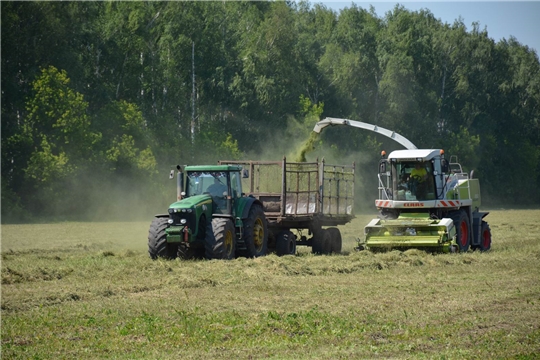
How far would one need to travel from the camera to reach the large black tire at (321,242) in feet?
71.1

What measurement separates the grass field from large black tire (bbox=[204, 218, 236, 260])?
0.55 meters

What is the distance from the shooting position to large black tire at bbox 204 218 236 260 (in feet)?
58.5

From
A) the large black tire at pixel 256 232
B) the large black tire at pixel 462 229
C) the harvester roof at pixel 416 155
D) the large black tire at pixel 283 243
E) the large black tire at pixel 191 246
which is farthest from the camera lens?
the harvester roof at pixel 416 155

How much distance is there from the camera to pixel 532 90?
250 feet

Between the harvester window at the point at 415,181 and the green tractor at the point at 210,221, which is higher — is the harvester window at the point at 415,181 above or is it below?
above

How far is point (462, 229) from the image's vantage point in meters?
22.4

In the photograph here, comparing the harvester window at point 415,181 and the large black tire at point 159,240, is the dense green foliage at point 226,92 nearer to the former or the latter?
the harvester window at point 415,181

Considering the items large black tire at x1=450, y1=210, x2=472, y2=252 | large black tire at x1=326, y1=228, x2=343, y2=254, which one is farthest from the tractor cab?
large black tire at x1=450, y1=210, x2=472, y2=252

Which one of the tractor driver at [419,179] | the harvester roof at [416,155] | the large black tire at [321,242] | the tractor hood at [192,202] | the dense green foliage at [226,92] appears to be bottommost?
the large black tire at [321,242]

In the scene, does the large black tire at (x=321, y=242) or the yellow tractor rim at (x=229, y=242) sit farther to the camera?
the large black tire at (x=321, y=242)

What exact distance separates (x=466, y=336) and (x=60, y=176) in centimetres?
3381

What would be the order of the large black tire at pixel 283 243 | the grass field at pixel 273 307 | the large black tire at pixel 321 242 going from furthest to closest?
1. the large black tire at pixel 321 242
2. the large black tire at pixel 283 243
3. the grass field at pixel 273 307

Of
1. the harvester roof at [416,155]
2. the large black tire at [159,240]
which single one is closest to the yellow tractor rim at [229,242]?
the large black tire at [159,240]

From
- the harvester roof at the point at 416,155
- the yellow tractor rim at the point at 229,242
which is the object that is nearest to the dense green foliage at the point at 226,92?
the harvester roof at the point at 416,155
